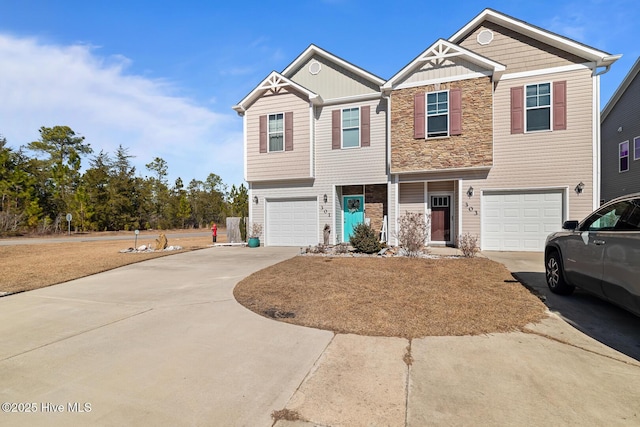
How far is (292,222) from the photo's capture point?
14.3m

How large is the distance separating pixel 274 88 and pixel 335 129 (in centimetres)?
324

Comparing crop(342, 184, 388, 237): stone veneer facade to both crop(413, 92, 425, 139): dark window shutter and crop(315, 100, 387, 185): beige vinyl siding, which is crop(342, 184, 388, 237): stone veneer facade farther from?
crop(413, 92, 425, 139): dark window shutter

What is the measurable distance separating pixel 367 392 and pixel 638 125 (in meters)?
20.5

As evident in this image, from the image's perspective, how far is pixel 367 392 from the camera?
2.79 metres

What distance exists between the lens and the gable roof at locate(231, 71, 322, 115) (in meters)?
13.4

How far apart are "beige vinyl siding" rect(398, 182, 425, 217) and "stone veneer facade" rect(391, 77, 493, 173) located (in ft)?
3.57

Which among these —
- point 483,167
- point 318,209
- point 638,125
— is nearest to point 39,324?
point 318,209

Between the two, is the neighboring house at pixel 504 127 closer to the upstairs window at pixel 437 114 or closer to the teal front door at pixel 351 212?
the upstairs window at pixel 437 114

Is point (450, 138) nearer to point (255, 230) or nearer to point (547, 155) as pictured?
point (547, 155)

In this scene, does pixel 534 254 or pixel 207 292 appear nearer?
pixel 207 292

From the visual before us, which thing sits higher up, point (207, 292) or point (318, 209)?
point (318, 209)

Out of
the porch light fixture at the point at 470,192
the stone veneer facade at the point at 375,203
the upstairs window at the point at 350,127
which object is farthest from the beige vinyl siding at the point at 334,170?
the porch light fixture at the point at 470,192

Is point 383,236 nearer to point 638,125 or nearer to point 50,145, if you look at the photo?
point 638,125

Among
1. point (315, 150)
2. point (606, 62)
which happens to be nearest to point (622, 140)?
point (606, 62)
